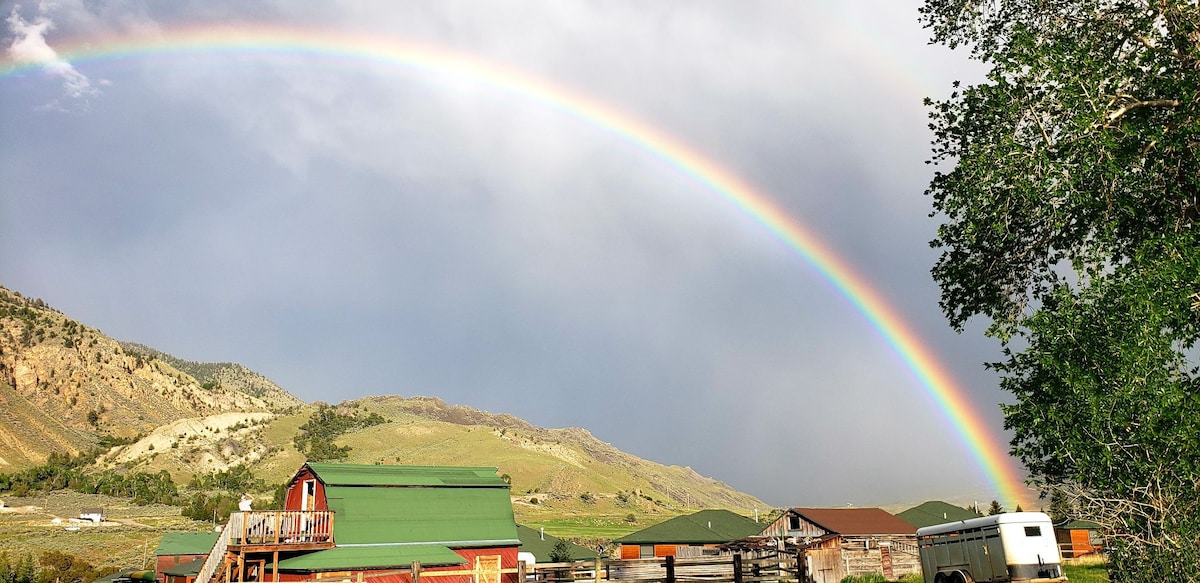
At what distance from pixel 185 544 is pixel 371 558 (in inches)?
889

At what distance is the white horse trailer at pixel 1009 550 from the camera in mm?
21359

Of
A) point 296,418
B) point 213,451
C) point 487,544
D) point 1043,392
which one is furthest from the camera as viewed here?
point 296,418

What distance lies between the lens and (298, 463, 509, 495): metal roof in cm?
3488

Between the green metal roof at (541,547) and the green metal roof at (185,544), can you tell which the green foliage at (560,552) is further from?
the green metal roof at (185,544)

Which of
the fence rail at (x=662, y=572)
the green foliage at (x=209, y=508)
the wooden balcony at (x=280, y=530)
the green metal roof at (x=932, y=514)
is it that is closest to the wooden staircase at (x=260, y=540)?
the wooden balcony at (x=280, y=530)

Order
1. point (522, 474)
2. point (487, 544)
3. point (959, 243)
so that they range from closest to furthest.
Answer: point (959, 243)
point (487, 544)
point (522, 474)

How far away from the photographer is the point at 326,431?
167 m

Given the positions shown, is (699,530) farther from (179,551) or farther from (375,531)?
(179,551)

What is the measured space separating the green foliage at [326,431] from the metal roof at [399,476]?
99.3 m

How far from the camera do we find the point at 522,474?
532 feet

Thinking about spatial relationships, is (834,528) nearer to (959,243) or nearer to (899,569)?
(899,569)

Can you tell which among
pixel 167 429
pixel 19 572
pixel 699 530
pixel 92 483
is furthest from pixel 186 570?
pixel 167 429

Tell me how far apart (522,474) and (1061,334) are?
503ft

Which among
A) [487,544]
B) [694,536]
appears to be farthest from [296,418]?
[487,544]
